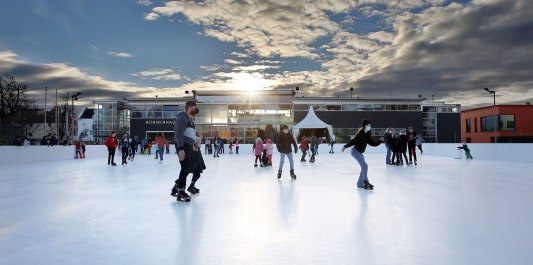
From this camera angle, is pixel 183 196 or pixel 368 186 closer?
pixel 183 196

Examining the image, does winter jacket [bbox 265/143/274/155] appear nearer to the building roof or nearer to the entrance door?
the entrance door

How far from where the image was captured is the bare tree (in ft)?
129

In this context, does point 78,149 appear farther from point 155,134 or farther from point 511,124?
point 511,124

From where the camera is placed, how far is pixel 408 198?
638 centimetres

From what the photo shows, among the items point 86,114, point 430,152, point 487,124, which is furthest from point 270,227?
point 86,114

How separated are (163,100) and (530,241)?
43184 mm

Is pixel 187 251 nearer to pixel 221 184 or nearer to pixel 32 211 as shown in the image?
pixel 32 211

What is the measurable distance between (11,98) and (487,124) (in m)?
49.9

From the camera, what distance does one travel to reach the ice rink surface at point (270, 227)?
312 centimetres

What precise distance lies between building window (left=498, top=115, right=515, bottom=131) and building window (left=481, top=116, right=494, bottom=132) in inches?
43.0

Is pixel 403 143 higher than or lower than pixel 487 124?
lower

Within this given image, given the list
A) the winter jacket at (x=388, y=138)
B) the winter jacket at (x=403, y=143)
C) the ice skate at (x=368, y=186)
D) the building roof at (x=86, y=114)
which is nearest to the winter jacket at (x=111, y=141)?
the winter jacket at (x=388, y=138)

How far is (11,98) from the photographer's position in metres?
39.9

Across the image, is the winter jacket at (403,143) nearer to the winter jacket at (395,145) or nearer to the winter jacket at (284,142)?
the winter jacket at (395,145)
